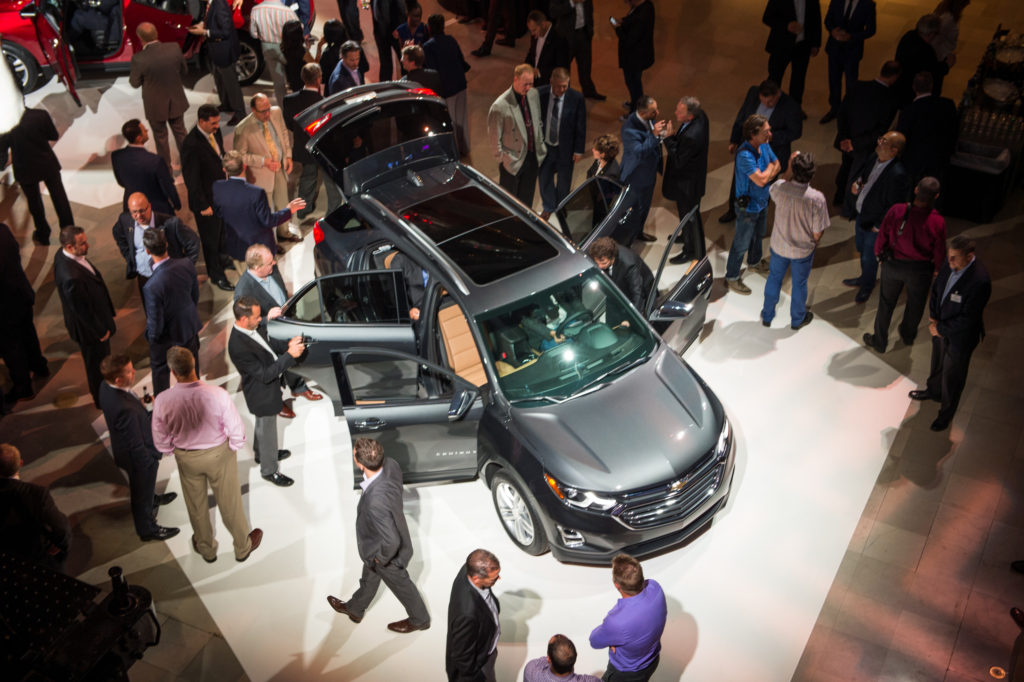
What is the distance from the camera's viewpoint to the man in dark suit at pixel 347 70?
9.86 m

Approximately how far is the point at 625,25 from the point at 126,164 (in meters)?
6.09

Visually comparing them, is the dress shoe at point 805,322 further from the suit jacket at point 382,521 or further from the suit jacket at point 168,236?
the suit jacket at point 168,236

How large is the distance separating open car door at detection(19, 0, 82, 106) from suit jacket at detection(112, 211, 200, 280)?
4.46 metres

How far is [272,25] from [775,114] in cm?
614

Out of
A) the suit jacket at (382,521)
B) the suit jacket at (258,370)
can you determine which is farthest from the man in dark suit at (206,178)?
the suit jacket at (382,521)

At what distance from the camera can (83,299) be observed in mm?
7039

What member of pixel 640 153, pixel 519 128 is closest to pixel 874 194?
pixel 640 153

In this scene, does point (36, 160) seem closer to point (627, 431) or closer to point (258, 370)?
point (258, 370)

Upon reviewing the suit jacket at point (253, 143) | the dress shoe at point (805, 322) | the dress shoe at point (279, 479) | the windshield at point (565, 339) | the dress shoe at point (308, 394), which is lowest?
the dress shoe at point (279, 479)

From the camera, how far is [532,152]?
30.3ft

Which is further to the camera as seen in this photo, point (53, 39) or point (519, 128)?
point (53, 39)

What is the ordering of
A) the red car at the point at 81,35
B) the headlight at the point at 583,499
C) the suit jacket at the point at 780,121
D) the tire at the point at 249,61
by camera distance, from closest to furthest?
the headlight at the point at 583,499, the suit jacket at the point at 780,121, the red car at the point at 81,35, the tire at the point at 249,61

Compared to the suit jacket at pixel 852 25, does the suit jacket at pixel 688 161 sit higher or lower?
lower

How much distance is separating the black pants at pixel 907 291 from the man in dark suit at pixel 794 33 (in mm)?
4352
